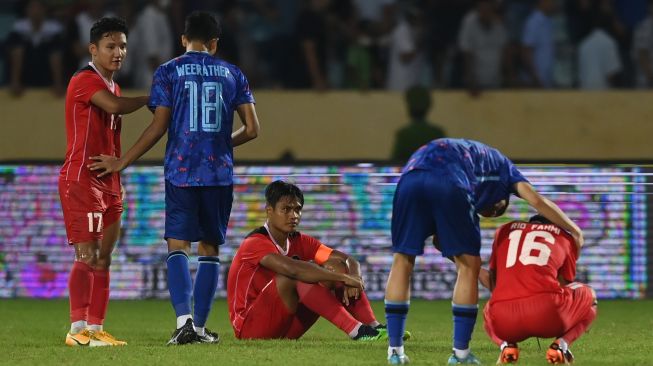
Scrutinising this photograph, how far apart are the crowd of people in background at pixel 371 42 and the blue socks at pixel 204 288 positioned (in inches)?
253

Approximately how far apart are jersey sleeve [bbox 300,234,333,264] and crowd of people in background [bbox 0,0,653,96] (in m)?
5.92

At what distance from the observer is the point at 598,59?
1600 centimetres

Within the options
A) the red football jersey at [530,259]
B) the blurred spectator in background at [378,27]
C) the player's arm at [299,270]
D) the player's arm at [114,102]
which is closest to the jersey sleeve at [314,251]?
the player's arm at [299,270]

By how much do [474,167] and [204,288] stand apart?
226 cm

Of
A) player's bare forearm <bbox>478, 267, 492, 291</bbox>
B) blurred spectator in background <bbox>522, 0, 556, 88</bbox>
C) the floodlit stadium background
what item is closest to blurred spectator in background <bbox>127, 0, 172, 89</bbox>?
the floodlit stadium background

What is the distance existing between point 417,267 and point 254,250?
3693 millimetres

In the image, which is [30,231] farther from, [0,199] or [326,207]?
[326,207]

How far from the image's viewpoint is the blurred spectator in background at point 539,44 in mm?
15797

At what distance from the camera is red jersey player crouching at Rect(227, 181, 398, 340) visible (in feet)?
30.3

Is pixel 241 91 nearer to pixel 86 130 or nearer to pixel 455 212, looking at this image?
pixel 86 130

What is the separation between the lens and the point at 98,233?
363 inches

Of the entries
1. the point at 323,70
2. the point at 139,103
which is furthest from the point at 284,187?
the point at 323,70

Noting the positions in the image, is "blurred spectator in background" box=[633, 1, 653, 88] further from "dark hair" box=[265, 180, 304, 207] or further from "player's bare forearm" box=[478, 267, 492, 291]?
"player's bare forearm" box=[478, 267, 492, 291]

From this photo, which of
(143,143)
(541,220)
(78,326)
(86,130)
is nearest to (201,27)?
(143,143)
